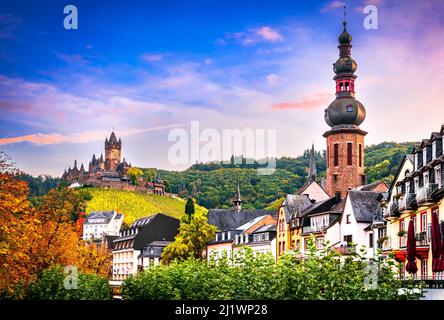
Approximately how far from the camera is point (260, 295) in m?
15.4

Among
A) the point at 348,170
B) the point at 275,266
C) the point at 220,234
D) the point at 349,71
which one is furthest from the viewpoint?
the point at 220,234

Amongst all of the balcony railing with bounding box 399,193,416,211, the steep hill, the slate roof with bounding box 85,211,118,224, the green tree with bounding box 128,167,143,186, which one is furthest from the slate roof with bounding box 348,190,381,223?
the green tree with bounding box 128,167,143,186

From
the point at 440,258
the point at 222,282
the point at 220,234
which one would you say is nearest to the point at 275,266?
the point at 222,282

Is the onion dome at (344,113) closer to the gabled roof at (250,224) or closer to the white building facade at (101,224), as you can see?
the white building facade at (101,224)

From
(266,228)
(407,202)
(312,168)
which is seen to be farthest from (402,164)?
(266,228)

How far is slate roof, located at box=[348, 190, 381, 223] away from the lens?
1318 inches

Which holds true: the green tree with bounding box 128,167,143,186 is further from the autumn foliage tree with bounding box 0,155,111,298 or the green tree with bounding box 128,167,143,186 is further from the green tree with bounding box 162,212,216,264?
the green tree with bounding box 162,212,216,264

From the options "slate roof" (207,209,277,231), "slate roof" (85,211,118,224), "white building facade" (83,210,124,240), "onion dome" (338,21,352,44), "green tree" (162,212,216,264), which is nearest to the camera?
"onion dome" (338,21,352,44)

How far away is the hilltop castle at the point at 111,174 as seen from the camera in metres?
19.0

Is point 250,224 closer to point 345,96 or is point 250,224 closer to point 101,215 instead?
point 101,215

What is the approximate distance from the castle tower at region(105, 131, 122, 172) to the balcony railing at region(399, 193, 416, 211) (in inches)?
397

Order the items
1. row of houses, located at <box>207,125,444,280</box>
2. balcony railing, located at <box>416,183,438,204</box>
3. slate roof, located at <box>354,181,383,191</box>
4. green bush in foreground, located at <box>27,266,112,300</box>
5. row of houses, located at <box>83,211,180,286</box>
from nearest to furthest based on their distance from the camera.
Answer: green bush in foreground, located at <box>27,266,112,300</box> < balcony railing, located at <box>416,183,438,204</box> < row of houses, located at <box>207,125,444,280</box> < row of houses, located at <box>83,211,180,286</box> < slate roof, located at <box>354,181,383,191</box>

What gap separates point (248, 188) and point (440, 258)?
5.04 m
